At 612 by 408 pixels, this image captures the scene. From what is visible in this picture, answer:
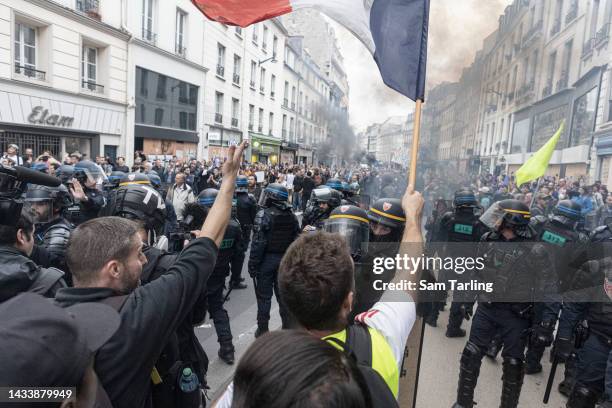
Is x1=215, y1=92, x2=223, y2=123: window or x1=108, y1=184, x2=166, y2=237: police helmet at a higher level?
x1=215, y1=92, x2=223, y2=123: window

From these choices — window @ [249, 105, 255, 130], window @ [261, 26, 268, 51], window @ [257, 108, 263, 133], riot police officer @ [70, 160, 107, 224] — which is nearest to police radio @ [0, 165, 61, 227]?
riot police officer @ [70, 160, 107, 224]

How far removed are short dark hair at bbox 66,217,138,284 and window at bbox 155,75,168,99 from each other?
56.0 feet

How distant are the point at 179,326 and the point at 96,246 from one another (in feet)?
3.44

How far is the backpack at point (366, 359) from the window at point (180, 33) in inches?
749

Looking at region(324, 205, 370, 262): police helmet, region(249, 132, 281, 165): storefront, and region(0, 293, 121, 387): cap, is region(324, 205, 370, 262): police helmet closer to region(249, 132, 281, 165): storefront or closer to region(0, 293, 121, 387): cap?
region(0, 293, 121, 387): cap

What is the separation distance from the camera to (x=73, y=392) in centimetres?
94

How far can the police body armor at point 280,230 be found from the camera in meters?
4.62

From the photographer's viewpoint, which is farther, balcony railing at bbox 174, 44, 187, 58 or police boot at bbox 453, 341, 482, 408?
balcony railing at bbox 174, 44, 187, 58

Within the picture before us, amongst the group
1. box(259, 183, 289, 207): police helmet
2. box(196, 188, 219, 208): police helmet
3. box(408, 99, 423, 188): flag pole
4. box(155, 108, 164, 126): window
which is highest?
box(155, 108, 164, 126): window

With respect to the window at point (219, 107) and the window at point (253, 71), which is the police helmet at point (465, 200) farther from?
the window at point (253, 71)

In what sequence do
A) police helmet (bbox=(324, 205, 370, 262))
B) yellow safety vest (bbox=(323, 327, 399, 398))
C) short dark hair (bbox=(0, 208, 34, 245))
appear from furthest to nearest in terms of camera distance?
police helmet (bbox=(324, 205, 370, 262))
short dark hair (bbox=(0, 208, 34, 245))
yellow safety vest (bbox=(323, 327, 399, 398))

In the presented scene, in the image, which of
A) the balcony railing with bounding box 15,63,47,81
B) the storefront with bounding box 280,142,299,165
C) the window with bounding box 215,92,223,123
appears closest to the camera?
the balcony railing with bounding box 15,63,47,81

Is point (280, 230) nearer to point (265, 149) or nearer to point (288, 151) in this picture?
point (265, 149)

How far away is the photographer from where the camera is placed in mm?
1261
